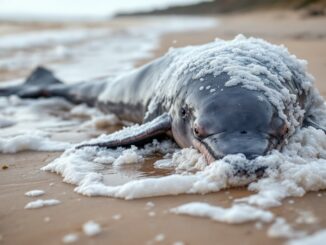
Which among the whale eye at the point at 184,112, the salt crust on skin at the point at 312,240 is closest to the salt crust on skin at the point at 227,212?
the salt crust on skin at the point at 312,240

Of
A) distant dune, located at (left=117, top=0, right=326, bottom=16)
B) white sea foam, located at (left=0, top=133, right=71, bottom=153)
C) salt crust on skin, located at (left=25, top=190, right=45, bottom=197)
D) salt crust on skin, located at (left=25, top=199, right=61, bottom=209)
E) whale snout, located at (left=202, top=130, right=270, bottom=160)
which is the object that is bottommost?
distant dune, located at (left=117, top=0, right=326, bottom=16)

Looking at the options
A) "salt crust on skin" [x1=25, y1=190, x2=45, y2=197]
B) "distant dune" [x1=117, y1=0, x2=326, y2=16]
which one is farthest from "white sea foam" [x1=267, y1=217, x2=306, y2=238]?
"distant dune" [x1=117, y1=0, x2=326, y2=16]

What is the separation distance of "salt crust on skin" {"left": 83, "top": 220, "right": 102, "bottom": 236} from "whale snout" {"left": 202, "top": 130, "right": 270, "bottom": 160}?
104cm

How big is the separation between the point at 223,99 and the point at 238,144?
0.61 metres

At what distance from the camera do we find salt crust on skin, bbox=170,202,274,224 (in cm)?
274

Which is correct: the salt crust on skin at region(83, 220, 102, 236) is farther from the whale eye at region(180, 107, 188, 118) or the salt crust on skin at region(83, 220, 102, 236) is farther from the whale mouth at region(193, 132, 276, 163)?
the whale eye at region(180, 107, 188, 118)

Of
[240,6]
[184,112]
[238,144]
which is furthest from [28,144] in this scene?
[240,6]

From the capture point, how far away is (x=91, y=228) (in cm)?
281

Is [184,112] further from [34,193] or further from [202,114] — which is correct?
[34,193]

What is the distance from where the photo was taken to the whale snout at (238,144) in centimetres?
343

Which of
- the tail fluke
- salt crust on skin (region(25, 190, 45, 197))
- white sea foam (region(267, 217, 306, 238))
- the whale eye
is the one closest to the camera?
white sea foam (region(267, 217, 306, 238))

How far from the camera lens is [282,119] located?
12.9 ft

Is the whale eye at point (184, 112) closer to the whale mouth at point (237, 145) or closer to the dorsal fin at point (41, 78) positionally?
the whale mouth at point (237, 145)

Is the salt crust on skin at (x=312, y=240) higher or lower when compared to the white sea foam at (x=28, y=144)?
higher
